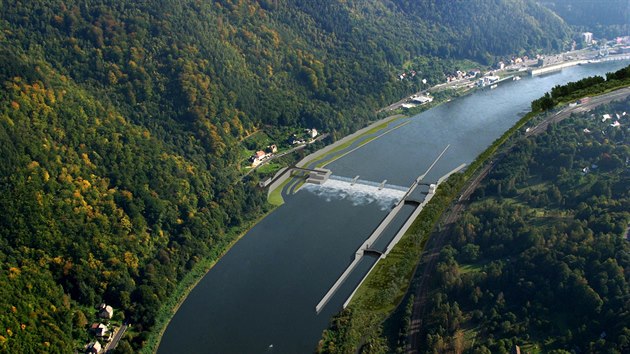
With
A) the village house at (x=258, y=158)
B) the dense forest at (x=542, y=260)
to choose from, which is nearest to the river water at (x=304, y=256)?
the village house at (x=258, y=158)

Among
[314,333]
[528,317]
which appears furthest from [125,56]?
[528,317]

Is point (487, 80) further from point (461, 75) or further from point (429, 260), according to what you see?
point (429, 260)

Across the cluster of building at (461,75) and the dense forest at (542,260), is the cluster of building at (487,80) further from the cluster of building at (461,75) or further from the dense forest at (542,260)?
the dense forest at (542,260)

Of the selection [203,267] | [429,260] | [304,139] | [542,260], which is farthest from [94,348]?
[304,139]

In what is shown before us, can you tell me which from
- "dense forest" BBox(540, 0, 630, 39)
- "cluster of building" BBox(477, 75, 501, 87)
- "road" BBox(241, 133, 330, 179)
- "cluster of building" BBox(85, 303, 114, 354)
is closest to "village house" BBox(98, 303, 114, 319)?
"cluster of building" BBox(85, 303, 114, 354)

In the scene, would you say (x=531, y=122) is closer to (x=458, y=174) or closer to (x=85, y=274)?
(x=458, y=174)

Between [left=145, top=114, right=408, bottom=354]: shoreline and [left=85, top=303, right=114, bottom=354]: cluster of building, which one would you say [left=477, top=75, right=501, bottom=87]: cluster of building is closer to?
[left=145, top=114, right=408, bottom=354]: shoreline
